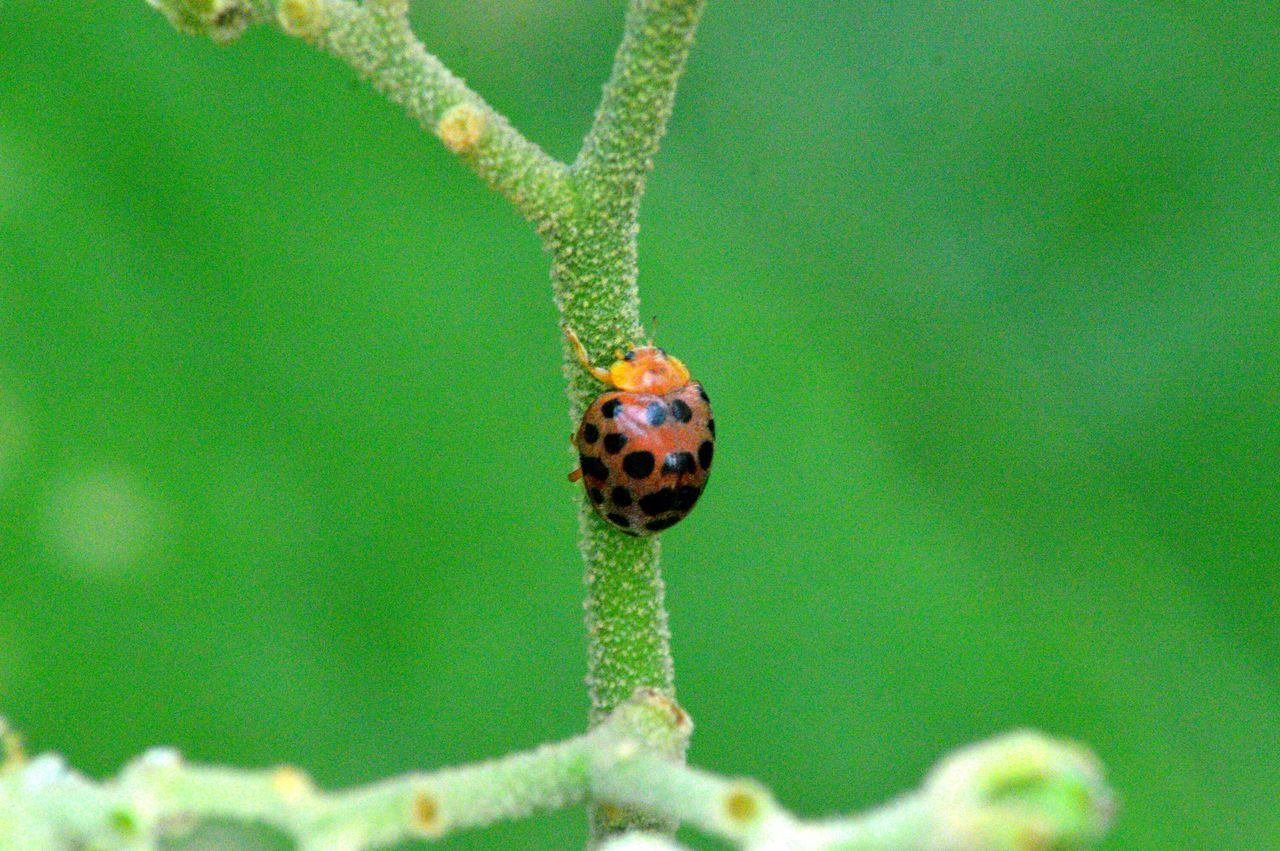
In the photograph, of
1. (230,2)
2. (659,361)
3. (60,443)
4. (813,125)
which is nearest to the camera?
(230,2)

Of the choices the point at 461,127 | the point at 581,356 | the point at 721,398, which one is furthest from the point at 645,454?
the point at 721,398

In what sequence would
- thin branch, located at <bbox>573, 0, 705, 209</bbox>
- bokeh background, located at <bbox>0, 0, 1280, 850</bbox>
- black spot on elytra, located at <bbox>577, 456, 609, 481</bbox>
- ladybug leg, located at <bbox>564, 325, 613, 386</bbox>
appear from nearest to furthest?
1. thin branch, located at <bbox>573, 0, 705, 209</bbox>
2. ladybug leg, located at <bbox>564, 325, 613, 386</bbox>
3. black spot on elytra, located at <bbox>577, 456, 609, 481</bbox>
4. bokeh background, located at <bbox>0, 0, 1280, 850</bbox>

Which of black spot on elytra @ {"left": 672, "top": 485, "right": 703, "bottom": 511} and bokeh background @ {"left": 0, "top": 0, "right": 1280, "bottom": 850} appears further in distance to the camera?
bokeh background @ {"left": 0, "top": 0, "right": 1280, "bottom": 850}

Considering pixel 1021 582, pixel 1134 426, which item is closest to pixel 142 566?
pixel 1021 582

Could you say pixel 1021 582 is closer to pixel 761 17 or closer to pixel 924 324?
pixel 924 324

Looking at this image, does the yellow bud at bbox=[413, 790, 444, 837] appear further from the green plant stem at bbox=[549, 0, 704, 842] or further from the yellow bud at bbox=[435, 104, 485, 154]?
the yellow bud at bbox=[435, 104, 485, 154]

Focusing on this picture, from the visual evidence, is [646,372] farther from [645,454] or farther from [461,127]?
[461,127]

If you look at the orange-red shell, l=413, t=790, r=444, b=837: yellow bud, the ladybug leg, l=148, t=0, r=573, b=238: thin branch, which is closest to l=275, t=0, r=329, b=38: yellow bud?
l=148, t=0, r=573, b=238: thin branch

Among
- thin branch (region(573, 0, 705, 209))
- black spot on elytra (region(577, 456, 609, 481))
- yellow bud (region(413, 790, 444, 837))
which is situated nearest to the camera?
yellow bud (region(413, 790, 444, 837))
